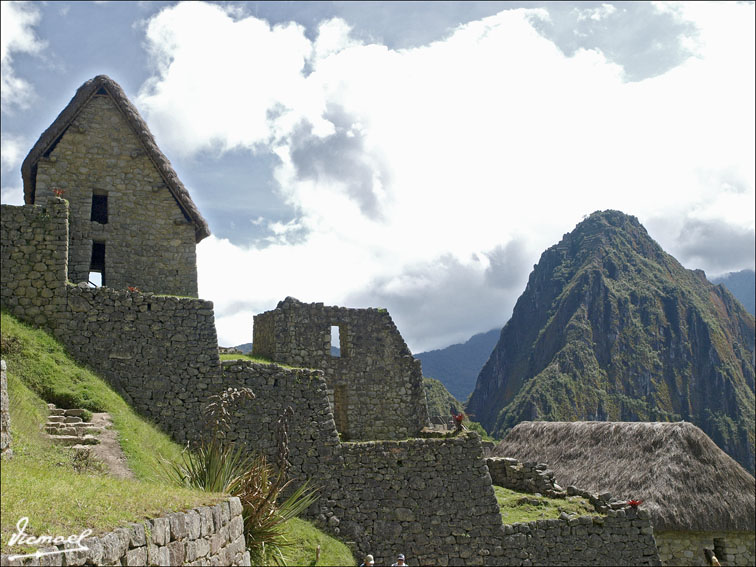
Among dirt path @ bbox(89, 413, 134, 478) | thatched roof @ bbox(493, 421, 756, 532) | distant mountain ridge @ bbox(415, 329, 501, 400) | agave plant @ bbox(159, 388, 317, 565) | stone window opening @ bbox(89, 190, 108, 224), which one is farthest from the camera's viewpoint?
distant mountain ridge @ bbox(415, 329, 501, 400)

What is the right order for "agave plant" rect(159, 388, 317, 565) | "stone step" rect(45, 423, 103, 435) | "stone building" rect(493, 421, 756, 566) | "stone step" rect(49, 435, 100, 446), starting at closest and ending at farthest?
"agave plant" rect(159, 388, 317, 565), "stone step" rect(49, 435, 100, 446), "stone step" rect(45, 423, 103, 435), "stone building" rect(493, 421, 756, 566)

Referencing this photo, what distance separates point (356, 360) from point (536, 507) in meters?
6.89

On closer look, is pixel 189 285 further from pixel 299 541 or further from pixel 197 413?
pixel 299 541

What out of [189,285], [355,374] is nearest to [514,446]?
[355,374]

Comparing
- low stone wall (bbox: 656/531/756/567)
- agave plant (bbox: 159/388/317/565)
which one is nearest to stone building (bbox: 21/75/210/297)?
agave plant (bbox: 159/388/317/565)

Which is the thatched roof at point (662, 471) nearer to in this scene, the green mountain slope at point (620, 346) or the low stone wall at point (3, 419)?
the low stone wall at point (3, 419)

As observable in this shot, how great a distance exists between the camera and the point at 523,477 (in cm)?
1855

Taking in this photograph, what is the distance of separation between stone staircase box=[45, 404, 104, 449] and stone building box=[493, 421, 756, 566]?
1627 cm

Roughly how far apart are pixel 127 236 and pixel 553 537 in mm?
14423

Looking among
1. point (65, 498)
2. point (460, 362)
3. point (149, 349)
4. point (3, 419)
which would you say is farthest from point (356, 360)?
point (460, 362)

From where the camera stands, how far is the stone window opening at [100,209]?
60.4 feet

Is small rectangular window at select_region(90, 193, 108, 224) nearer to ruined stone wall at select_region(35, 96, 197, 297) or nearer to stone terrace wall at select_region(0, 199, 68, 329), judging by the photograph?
ruined stone wall at select_region(35, 96, 197, 297)

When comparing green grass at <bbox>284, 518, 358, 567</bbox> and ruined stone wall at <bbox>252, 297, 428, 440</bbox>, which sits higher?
ruined stone wall at <bbox>252, 297, 428, 440</bbox>

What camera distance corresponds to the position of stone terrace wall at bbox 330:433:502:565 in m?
14.3
